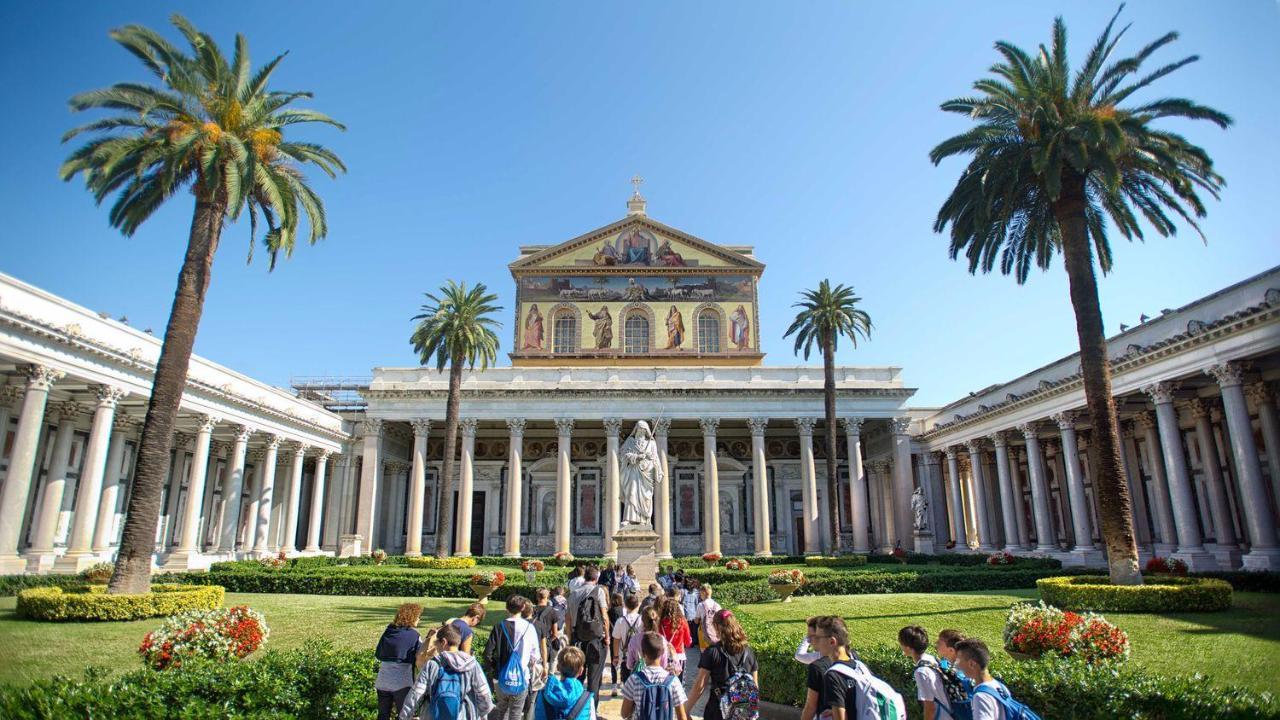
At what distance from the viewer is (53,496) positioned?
23406mm

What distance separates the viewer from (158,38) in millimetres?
16828

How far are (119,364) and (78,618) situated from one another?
12278 mm

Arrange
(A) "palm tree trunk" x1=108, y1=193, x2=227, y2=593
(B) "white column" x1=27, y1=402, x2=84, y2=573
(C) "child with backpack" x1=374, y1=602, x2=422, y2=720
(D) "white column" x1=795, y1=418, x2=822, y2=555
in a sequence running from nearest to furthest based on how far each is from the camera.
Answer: (C) "child with backpack" x1=374, y1=602, x2=422, y2=720 < (A) "palm tree trunk" x1=108, y1=193, x2=227, y2=593 < (B) "white column" x1=27, y1=402, x2=84, y2=573 < (D) "white column" x1=795, y1=418, x2=822, y2=555

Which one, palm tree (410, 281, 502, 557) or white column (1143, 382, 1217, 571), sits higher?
palm tree (410, 281, 502, 557)

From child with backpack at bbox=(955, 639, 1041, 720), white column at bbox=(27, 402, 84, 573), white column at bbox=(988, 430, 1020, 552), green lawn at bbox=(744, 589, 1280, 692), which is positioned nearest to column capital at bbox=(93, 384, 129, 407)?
white column at bbox=(27, 402, 84, 573)

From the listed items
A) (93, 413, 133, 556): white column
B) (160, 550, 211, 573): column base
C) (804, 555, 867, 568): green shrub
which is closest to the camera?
(93, 413, 133, 556): white column

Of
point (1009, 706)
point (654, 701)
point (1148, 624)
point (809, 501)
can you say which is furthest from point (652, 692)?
point (809, 501)

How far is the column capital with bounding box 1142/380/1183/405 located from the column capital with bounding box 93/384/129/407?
34.9 meters

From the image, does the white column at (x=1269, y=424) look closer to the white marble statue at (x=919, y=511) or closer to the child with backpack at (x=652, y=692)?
the white marble statue at (x=919, y=511)

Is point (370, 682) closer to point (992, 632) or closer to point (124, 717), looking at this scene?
point (124, 717)

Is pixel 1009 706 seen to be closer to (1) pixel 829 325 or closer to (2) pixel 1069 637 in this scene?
(2) pixel 1069 637

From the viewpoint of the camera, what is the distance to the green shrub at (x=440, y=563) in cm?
3106

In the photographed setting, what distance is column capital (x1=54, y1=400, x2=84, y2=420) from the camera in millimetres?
26406

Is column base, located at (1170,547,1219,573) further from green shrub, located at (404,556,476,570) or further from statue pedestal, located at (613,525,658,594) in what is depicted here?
green shrub, located at (404,556,476,570)
